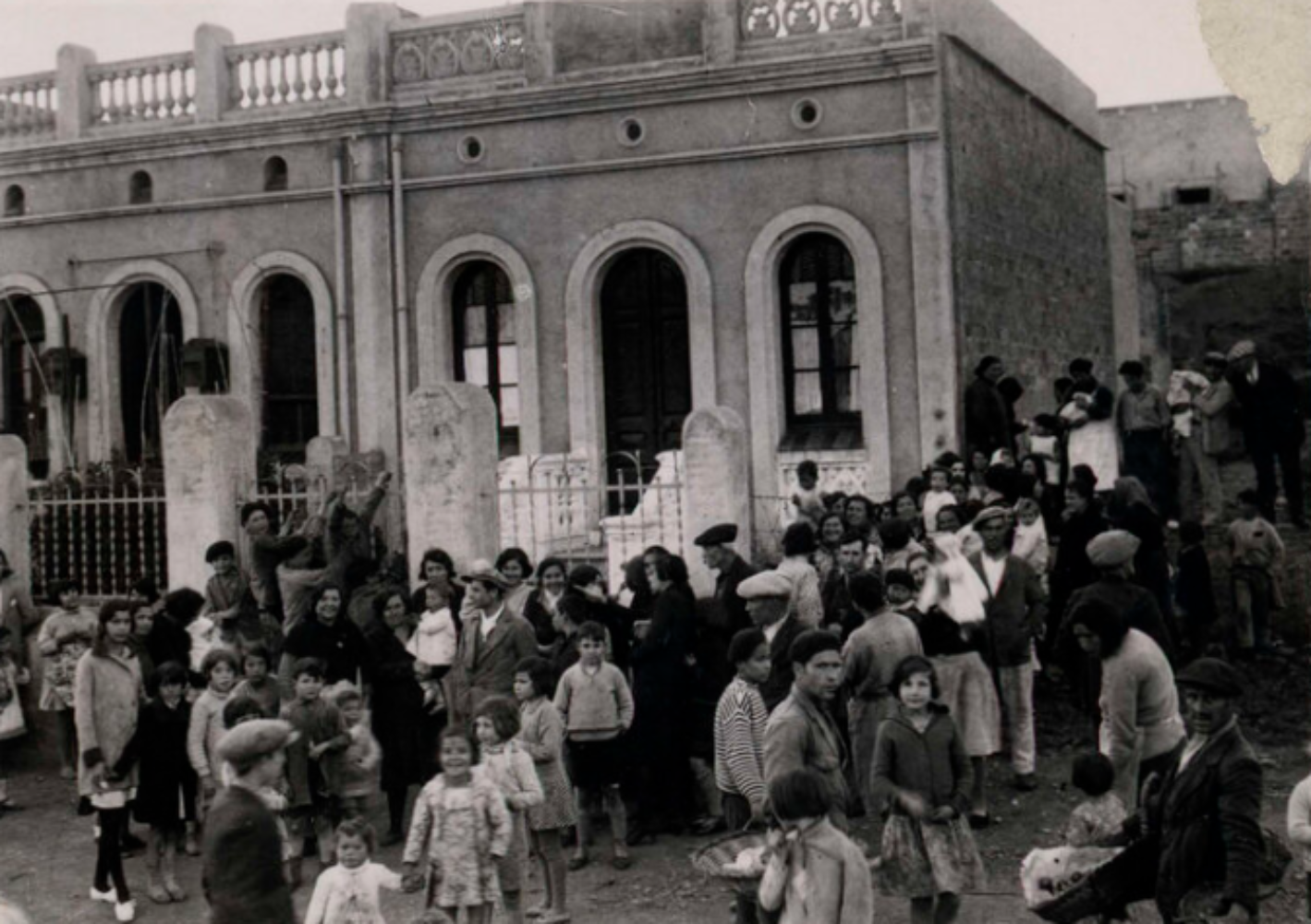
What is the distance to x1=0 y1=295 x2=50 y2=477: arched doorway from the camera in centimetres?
2002

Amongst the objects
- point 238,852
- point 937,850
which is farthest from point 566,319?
point 238,852

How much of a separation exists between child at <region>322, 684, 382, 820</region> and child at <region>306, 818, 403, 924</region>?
7.65 feet

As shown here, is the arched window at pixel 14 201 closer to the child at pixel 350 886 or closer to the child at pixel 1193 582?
the child at pixel 1193 582

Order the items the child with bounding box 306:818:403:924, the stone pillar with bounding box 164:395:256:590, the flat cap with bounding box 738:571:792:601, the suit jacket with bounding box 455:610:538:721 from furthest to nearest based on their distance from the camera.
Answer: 1. the stone pillar with bounding box 164:395:256:590
2. the suit jacket with bounding box 455:610:538:721
3. the flat cap with bounding box 738:571:792:601
4. the child with bounding box 306:818:403:924

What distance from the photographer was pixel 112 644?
9570mm

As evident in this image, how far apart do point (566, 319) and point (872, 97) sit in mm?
4240

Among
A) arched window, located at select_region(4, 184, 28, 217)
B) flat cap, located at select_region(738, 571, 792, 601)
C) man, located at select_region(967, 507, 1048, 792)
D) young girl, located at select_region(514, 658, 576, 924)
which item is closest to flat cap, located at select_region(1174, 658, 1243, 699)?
flat cap, located at select_region(738, 571, 792, 601)

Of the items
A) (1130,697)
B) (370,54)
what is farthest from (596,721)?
(370,54)

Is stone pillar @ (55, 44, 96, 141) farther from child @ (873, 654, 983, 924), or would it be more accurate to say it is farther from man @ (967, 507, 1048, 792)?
child @ (873, 654, 983, 924)

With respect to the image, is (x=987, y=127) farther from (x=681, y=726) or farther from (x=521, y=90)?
(x=681, y=726)

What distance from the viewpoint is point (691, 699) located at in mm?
9562

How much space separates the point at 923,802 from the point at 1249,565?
5962mm

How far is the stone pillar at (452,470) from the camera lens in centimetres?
1188

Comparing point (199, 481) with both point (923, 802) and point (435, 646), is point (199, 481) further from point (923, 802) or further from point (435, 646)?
point (923, 802)
